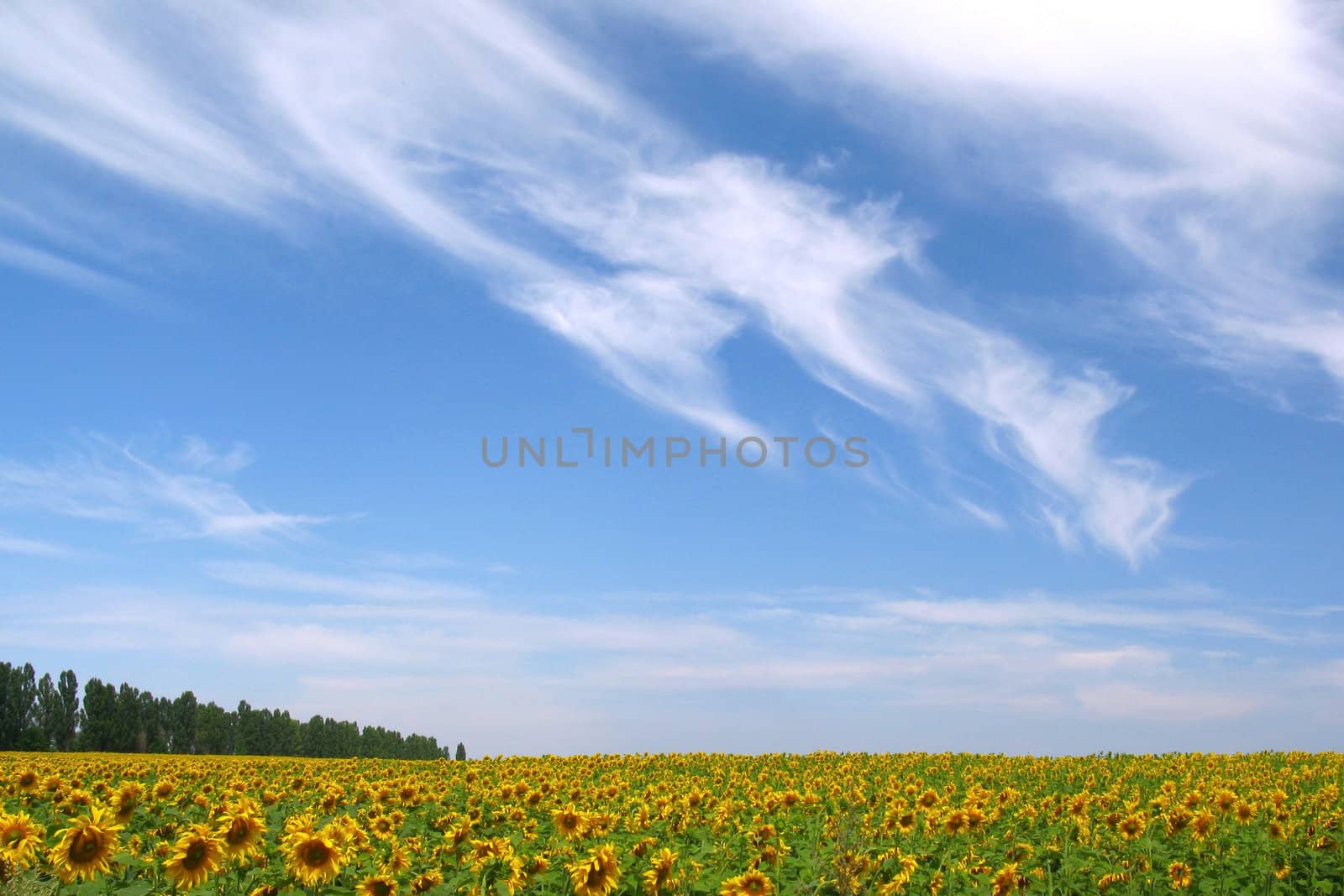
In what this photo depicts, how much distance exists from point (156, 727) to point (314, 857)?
327 ft

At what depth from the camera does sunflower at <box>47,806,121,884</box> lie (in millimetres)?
7270

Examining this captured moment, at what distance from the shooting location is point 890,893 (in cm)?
990

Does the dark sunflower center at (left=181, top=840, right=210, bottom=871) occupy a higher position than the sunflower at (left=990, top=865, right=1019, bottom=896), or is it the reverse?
the dark sunflower center at (left=181, top=840, right=210, bottom=871)

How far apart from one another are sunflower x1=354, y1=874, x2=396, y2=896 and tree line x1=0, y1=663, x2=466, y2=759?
274 ft

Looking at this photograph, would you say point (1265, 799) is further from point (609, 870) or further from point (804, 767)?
point (609, 870)

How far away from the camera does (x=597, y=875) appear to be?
7.99m

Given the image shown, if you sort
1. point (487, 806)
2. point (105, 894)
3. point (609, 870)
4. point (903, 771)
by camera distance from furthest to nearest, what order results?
1. point (903, 771)
2. point (487, 806)
3. point (105, 894)
4. point (609, 870)

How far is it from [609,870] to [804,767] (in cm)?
1754

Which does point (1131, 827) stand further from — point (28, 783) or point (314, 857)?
point (28, 783)

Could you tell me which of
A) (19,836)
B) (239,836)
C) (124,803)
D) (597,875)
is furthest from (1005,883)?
(124,803)

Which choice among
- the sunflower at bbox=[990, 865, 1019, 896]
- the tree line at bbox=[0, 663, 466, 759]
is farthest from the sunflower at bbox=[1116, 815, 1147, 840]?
the tree line at bbox=[0, 663, 466, 759]

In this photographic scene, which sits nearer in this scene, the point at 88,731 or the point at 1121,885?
the point at 1121,885

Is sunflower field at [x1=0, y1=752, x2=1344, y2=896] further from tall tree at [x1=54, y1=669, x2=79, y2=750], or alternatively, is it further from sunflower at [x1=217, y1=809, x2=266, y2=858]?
tall tree at [x1=54, y1=669, x2=79, y2=750]

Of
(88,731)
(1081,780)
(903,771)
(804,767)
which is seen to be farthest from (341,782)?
(88,731)
